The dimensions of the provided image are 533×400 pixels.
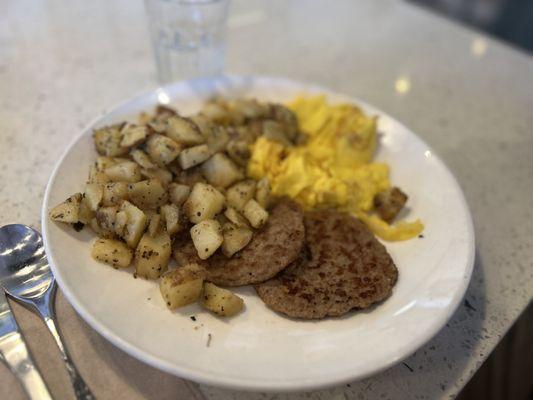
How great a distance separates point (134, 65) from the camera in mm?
2289

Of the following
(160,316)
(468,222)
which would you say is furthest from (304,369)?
(468,222)

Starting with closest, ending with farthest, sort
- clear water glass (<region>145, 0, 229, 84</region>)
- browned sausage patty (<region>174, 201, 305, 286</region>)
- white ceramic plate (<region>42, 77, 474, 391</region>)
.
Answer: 1. white ceramic plate (<region>42, 77, 474, 391</region>)
2. browned sausage patty (<region>174, 201, 305, 286</region>)
3. clear water glass (<region>145, 0, 229, 84</region>)

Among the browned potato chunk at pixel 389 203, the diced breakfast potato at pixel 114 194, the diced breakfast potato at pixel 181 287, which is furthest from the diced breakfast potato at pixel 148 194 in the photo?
the browned potato chunk at pixel 389 203

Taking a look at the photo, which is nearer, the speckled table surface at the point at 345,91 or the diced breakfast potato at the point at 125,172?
the speckled table surface at the point at 345,91

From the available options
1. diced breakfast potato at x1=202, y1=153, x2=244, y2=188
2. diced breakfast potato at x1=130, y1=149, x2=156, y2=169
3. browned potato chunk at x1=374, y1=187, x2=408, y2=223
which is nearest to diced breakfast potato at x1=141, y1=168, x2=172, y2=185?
diced breakfast potato at x1=130, y1=149, x2=156, y2=169

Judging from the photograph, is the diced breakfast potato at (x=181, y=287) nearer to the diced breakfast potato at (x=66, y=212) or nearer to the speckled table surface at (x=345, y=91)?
the speckled table surface at (x=345, y=91)

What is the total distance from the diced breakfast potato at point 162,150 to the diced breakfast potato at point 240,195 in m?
0.21

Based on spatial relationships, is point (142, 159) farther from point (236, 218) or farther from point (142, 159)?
point (236, 218)

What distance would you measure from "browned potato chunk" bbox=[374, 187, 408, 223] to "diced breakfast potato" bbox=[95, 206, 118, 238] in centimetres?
82

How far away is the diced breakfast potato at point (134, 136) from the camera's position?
141 cm

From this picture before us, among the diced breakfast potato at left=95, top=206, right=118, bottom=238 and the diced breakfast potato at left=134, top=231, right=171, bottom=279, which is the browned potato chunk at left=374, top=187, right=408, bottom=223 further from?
the diced breakfast potato at left=95, top=206, right=118, bottom=238

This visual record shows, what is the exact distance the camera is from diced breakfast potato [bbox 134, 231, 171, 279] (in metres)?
1.19

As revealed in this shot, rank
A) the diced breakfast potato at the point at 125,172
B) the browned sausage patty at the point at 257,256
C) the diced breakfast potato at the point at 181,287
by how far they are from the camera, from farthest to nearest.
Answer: the diced breakfast potato at the point at 125,172, the browned sausage patty at the point at 257,256, the diced breakfast potato at the point at 181,287

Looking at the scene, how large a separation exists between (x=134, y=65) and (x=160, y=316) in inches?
61.8
